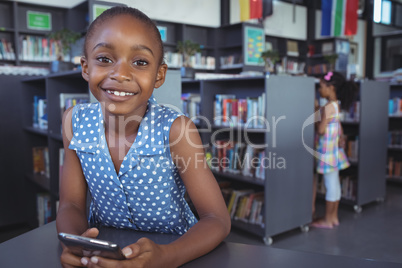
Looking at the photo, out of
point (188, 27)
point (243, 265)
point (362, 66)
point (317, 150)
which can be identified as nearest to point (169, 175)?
point (243, 265)

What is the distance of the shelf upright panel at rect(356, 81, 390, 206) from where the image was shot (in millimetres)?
3883

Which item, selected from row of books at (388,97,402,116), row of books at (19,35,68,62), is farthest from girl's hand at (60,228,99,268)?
row of books at (19,35,68,62)

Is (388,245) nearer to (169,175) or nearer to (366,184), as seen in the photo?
(366,184)

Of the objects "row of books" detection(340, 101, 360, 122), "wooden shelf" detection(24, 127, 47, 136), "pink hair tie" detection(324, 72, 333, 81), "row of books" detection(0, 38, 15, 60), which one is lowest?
"wooden shelf" detection(24, 127, 47, 136)

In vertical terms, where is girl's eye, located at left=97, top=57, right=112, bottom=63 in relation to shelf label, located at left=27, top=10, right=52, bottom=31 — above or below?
→ below

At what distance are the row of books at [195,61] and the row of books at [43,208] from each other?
446cm

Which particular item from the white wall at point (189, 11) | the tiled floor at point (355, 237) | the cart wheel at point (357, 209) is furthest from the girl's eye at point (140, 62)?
the white wall at point (189, 11)

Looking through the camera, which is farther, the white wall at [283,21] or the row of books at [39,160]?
the white wall at [283,21]

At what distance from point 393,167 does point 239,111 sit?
9.73 ft

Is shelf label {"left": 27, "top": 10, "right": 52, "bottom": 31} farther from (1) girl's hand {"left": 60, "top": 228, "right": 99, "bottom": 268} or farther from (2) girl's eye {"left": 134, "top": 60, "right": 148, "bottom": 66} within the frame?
(1) girl's hand {"left": 60, "top": 228, "right": 99, "bottom": 268}

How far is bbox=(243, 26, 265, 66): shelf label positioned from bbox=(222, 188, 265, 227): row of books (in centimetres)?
492

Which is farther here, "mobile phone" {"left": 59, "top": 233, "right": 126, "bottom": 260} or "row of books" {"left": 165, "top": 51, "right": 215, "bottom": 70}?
"row of books" {"left": 165, "top": 51, "right": 215, "bottom": 70}

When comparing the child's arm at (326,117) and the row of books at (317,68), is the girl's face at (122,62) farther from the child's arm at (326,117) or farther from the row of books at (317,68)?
the row of books at (317,68)

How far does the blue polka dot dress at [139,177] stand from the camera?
3.28ft
